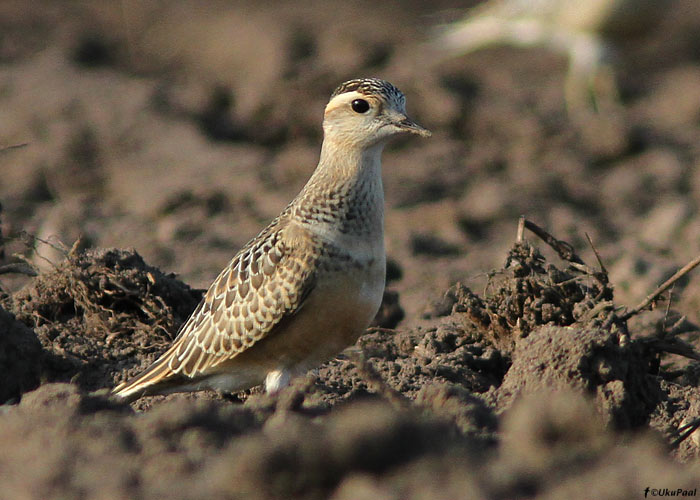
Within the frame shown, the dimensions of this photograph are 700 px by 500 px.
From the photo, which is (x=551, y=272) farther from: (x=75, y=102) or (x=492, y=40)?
(x=492, y=40)

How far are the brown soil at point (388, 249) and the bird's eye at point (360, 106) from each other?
1031 mm

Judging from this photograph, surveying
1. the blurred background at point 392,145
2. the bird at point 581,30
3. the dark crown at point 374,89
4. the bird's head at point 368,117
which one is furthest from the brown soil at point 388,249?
the dark crown at point 374,89

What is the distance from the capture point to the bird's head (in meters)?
5.38

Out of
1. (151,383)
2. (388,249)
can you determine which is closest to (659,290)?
(151,383)

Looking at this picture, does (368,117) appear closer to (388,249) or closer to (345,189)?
(345,189)

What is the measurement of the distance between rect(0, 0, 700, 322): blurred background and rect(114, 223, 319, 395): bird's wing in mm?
1292

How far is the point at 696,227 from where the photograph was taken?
9.43m

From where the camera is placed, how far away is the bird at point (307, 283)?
5.02 metres

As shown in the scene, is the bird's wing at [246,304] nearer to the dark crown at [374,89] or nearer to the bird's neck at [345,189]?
the bird's neck at [345,189]

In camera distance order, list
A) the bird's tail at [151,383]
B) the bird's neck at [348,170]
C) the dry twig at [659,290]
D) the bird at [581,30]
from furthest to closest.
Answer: the bird at [581,30] < the bird's neck at [348,170] < the bird's tail at [151,383] < the dry twig at [659,290]

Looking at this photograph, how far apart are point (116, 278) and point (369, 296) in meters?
1.61

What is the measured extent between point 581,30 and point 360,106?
8605 millimetres

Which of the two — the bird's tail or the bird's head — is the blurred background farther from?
the bird's head

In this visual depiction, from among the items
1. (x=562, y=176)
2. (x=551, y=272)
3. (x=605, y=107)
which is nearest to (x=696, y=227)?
(x=562, y=176)
